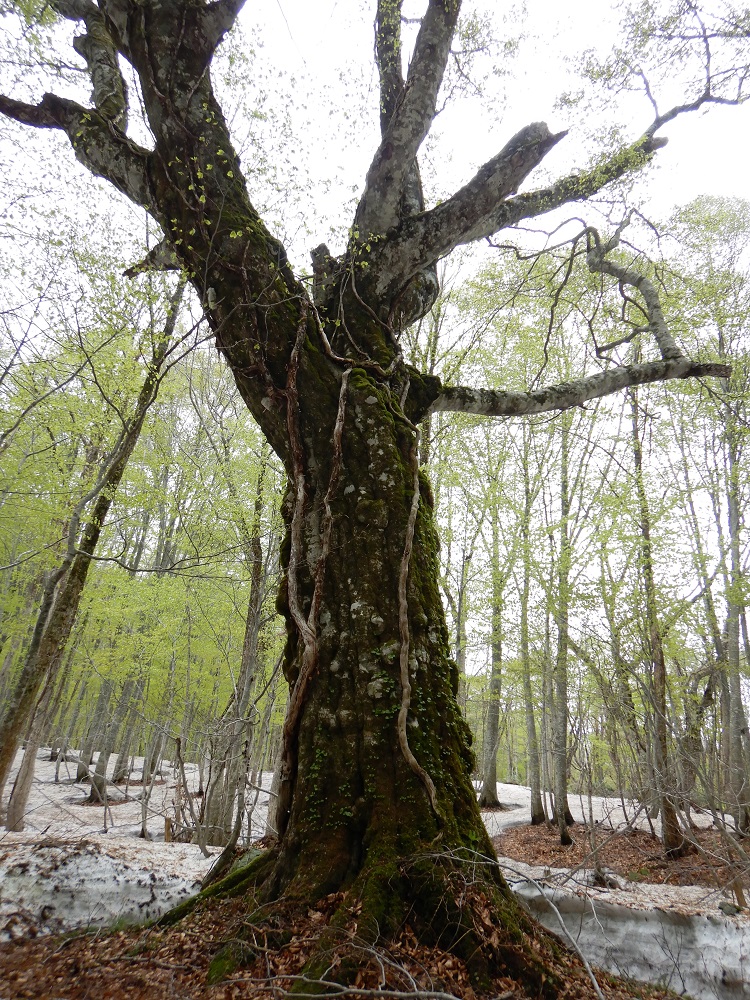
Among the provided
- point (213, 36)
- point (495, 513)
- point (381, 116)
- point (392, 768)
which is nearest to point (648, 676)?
point (495, 513)

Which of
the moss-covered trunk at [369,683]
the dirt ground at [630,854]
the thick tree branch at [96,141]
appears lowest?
the dirt ground at [630,854]

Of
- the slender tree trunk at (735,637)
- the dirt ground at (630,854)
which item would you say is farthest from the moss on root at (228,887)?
the slender tree trunk at (735,637)

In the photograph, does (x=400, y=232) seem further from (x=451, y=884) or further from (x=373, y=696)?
(x=451, y=884)

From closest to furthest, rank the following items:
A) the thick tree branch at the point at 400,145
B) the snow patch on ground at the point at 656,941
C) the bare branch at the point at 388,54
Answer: the snow patch on ground at the point at 656,941, the thick tree branch at the point at 400,145, the bare branch at the point at 388,54

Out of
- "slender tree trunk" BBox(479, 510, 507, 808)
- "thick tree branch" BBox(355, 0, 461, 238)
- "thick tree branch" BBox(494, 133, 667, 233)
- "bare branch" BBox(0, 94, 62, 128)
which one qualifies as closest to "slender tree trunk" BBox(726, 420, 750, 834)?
"slender tree trunk" BBox(479, 510, 507, 808)

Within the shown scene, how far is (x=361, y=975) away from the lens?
1.54 meters

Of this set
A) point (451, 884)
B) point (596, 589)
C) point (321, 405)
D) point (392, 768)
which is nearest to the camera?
point (451, 884)

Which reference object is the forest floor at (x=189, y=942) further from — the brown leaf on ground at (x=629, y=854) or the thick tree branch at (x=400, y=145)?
the thick tree branch at (x=400, y=145)

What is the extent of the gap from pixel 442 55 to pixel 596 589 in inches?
259

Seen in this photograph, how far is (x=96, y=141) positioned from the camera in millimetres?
3227

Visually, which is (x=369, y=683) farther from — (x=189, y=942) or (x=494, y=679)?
(x=494, y=679)

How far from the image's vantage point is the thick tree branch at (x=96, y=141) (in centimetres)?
318

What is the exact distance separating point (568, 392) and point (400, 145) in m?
2.13

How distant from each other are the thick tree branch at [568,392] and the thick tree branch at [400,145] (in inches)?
51.1
